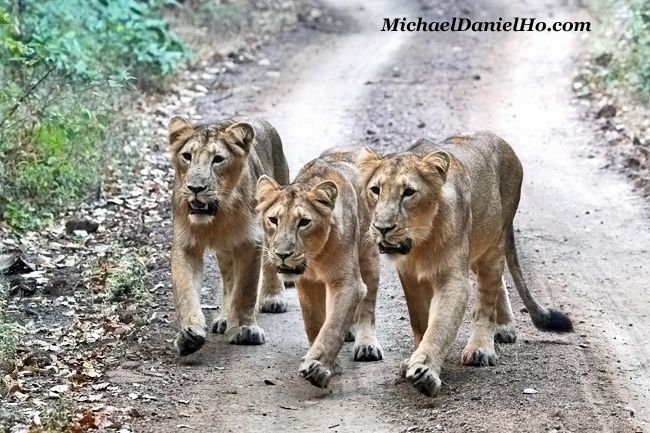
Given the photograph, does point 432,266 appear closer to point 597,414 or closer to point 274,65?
point 597,414

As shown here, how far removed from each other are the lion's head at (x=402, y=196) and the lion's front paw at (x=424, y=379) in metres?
0.66

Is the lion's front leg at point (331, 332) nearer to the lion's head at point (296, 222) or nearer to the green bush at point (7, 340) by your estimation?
the lion's head at point (296, 222)

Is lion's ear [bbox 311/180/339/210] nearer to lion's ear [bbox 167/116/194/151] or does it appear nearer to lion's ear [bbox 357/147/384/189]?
lion's ear [bbox 357/147/384/189]

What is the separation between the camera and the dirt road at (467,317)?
640 centimetres

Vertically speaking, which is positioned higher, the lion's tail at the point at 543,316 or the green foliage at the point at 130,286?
the lion's tail at the point at 543,316

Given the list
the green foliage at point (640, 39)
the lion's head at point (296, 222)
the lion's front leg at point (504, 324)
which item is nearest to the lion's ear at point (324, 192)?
the lion's head at point (296, 222)

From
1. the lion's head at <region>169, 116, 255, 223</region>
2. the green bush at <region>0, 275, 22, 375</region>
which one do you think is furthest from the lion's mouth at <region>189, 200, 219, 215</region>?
the green bush at <region>0, 275, 22, 375</region>

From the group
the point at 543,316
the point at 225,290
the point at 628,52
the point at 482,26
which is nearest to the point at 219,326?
the point at 225,290

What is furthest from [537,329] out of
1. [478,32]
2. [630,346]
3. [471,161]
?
[478,32]

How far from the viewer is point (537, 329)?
26.3 feet

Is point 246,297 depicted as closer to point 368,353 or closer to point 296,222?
point 368,353

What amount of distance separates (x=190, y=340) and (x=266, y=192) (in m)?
1.02

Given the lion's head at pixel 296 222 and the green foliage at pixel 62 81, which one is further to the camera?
the green foliage at pixel 62 81

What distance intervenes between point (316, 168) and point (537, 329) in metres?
1.89
